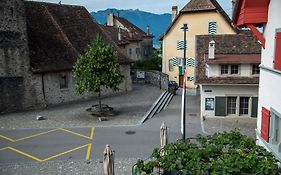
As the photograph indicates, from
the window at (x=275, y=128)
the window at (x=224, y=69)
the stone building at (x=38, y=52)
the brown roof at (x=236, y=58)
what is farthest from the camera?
the stone building at (x=38, y=52)

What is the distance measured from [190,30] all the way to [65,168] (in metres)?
29.5

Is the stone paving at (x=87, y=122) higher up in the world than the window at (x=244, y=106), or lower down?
lower down

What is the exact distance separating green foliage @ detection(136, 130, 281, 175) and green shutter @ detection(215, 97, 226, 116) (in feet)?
41.8

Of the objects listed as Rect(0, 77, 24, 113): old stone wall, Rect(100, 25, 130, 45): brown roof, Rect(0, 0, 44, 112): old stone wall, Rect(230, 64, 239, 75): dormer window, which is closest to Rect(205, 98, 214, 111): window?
Rect(230, 64, 239, 75): dormer window

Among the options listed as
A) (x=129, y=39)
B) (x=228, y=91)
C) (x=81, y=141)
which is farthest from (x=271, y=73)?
(x=129, y=39)

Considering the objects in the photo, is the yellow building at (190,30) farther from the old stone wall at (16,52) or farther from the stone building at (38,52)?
the old stone wall at (16,52)

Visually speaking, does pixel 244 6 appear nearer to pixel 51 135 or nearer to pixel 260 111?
pixel 260 111

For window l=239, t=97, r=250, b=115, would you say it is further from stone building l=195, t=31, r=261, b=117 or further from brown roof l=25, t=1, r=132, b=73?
brown roof l=25, t=1, r=132, b=73

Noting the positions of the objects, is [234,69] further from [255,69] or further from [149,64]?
[149,64]

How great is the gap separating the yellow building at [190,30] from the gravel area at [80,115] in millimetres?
11022

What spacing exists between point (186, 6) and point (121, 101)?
17.4 metres

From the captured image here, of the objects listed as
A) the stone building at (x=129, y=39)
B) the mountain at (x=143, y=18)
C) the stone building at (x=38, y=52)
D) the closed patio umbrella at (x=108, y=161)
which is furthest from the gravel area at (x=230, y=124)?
the mountain at (x=143, y=18)

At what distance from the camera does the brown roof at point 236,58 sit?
74.3 feet

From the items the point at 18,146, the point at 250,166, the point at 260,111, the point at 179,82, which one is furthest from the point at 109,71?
the point at 179,82
